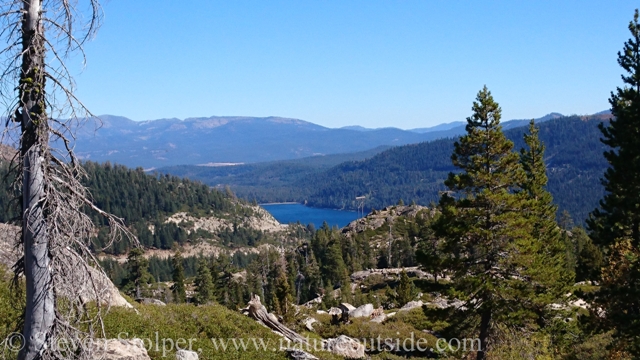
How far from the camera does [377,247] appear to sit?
137 m

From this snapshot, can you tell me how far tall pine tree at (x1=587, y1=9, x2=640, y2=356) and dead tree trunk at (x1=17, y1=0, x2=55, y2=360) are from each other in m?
24.0

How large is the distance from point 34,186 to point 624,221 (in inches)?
1314

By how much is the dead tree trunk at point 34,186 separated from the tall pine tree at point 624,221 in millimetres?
24038

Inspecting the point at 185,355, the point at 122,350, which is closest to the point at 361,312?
the point at 185,355

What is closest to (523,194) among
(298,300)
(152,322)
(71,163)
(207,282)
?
(152,322)

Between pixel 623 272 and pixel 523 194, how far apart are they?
6840mm

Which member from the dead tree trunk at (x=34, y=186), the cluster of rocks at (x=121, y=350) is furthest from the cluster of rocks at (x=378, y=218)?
the dead tree trunk at (x=34, y=186)

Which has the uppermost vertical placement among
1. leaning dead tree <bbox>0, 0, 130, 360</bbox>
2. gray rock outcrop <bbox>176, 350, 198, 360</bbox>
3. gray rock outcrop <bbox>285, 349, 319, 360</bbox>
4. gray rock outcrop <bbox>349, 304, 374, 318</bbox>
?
leaning dead tree <bbox>0, 0, 130, 360</bbox>

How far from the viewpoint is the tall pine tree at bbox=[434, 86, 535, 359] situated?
23.7 metres

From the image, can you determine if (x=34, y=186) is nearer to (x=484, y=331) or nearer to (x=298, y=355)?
(x=298, y=355)

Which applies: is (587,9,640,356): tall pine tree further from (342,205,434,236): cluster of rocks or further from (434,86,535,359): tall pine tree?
(342,205,434,236): cluster of rocks

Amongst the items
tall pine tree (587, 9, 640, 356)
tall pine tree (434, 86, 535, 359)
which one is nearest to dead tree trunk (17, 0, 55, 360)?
tall pine tree (434, 86, 535, 359)

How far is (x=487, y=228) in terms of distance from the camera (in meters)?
24.2

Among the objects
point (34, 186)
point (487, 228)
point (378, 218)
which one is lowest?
point (378, 218)
